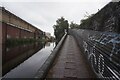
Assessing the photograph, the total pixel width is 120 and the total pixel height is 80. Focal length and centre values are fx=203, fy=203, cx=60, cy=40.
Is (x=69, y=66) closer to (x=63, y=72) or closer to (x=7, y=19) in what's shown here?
(x=63, y=72)

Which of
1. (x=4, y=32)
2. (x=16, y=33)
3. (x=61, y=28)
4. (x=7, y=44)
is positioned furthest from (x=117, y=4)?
(x=61, y=28)

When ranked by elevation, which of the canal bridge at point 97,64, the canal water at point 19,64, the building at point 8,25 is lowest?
the canal water at point 19,64

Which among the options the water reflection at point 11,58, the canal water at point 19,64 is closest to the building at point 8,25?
the water reflection at point 11,58

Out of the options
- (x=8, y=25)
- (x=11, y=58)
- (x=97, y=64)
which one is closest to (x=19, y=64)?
(x=11, y=58)

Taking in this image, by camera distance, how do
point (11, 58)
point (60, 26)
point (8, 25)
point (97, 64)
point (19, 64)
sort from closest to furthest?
point (97, 64)
point (19, 64)
point (11, 58)
point (8, 25)
point (60, 26)

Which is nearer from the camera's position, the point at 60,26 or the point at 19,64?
the point at 19,64

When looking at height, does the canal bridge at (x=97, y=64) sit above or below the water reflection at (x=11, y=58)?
above

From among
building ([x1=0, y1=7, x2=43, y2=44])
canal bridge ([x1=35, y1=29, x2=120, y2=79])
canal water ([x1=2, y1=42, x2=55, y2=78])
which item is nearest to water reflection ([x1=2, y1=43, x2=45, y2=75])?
canal water ([x1=2, y1=42, x2=55, y2=78])

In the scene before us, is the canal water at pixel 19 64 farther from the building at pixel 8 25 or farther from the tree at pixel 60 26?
the tree at pixel 60 26

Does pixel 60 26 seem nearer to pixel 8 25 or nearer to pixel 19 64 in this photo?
pixel 8 25

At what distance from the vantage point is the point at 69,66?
7.27 m

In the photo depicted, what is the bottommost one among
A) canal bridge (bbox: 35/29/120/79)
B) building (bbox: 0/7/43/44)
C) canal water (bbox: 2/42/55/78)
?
canal water (bbox: 2/42/55/78)

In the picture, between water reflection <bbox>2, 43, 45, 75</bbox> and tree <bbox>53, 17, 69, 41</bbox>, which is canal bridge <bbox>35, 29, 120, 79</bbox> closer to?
water reflection <bbox>2, 43, 45, 75</bbox>

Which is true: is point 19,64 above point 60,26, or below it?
below
